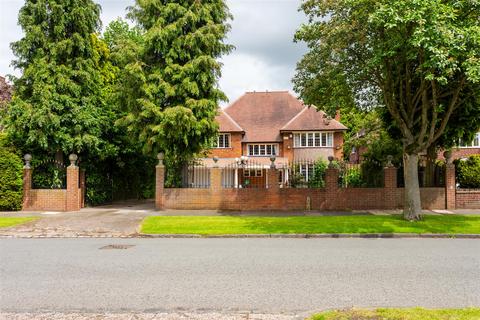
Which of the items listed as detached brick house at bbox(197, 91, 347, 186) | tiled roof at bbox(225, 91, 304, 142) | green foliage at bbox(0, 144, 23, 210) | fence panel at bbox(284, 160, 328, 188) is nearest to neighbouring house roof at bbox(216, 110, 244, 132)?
detached brick house at bbox(197, 91, 347, 186)

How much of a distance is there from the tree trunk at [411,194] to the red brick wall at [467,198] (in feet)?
17.6

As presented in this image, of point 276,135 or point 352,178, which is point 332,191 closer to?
point 352,178

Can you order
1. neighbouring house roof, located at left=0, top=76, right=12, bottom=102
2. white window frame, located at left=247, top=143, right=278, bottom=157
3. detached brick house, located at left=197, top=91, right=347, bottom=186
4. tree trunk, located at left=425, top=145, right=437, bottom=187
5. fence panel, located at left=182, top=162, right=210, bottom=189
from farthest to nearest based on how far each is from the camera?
white window frame, located at left=247, top=143, right=278, bottom=157
detached brick house, located at left=197, top=91, right=347, bottom=186
neighbouring house roof, located at left=0, top=76, right=12, bottom=102
tree trunk, located at left=425, top=145, right=437, bottom=187
fence panel, located at left=182, top=162, right=210, bottom=189

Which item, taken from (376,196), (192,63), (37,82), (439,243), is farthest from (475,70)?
(37,82)

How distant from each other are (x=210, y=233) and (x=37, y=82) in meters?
12.7

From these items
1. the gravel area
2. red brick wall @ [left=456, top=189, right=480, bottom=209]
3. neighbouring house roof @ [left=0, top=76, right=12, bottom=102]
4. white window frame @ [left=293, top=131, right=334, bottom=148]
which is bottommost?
the gravel area

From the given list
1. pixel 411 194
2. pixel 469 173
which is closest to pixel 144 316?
pixel 411 194

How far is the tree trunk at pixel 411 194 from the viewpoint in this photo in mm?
15949

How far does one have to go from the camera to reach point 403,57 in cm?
1517

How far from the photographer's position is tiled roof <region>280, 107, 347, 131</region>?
36625 mm

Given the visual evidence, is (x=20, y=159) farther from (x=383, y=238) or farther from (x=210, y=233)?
(x=383, y=238)

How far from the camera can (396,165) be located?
21.6 meters

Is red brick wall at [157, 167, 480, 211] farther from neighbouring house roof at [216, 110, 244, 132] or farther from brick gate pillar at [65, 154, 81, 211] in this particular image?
neighbouring house roof at [216, 110, 244, 132]

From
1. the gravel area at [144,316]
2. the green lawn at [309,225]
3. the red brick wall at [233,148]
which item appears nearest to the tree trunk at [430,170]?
the green lawn at [309,225]
